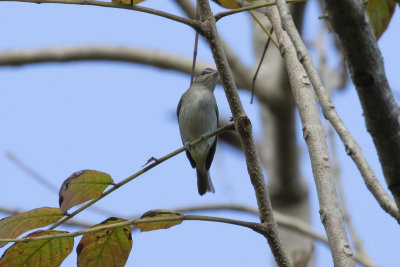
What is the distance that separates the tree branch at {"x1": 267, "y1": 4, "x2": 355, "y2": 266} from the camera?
108 cm

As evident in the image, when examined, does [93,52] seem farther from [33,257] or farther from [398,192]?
[398,192]

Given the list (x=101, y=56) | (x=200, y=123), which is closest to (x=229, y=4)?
(x=200, y=123)

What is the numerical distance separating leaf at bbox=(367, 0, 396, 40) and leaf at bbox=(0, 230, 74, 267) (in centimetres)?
92

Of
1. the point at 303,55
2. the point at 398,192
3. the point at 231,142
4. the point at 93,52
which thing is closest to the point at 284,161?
the point at 231,142

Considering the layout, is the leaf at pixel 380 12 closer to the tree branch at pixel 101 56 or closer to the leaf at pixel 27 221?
the leaf at pixel 27 221

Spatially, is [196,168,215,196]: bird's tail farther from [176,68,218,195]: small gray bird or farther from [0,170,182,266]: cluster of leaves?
[0,170,182,266]: cluster of leaves

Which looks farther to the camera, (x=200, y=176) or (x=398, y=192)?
Result: (x=200, y=176)

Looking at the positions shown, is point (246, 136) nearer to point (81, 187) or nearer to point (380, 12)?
point (81, 187)

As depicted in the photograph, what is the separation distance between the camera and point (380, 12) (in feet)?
4.60

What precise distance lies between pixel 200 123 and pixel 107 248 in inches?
123

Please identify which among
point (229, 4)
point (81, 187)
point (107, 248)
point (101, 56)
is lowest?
point (107, 248)

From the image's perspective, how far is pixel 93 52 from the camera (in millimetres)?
5844

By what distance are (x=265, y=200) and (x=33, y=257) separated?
54 cm

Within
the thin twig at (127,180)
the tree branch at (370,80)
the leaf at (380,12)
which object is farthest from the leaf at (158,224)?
the leaf at (380,12)
